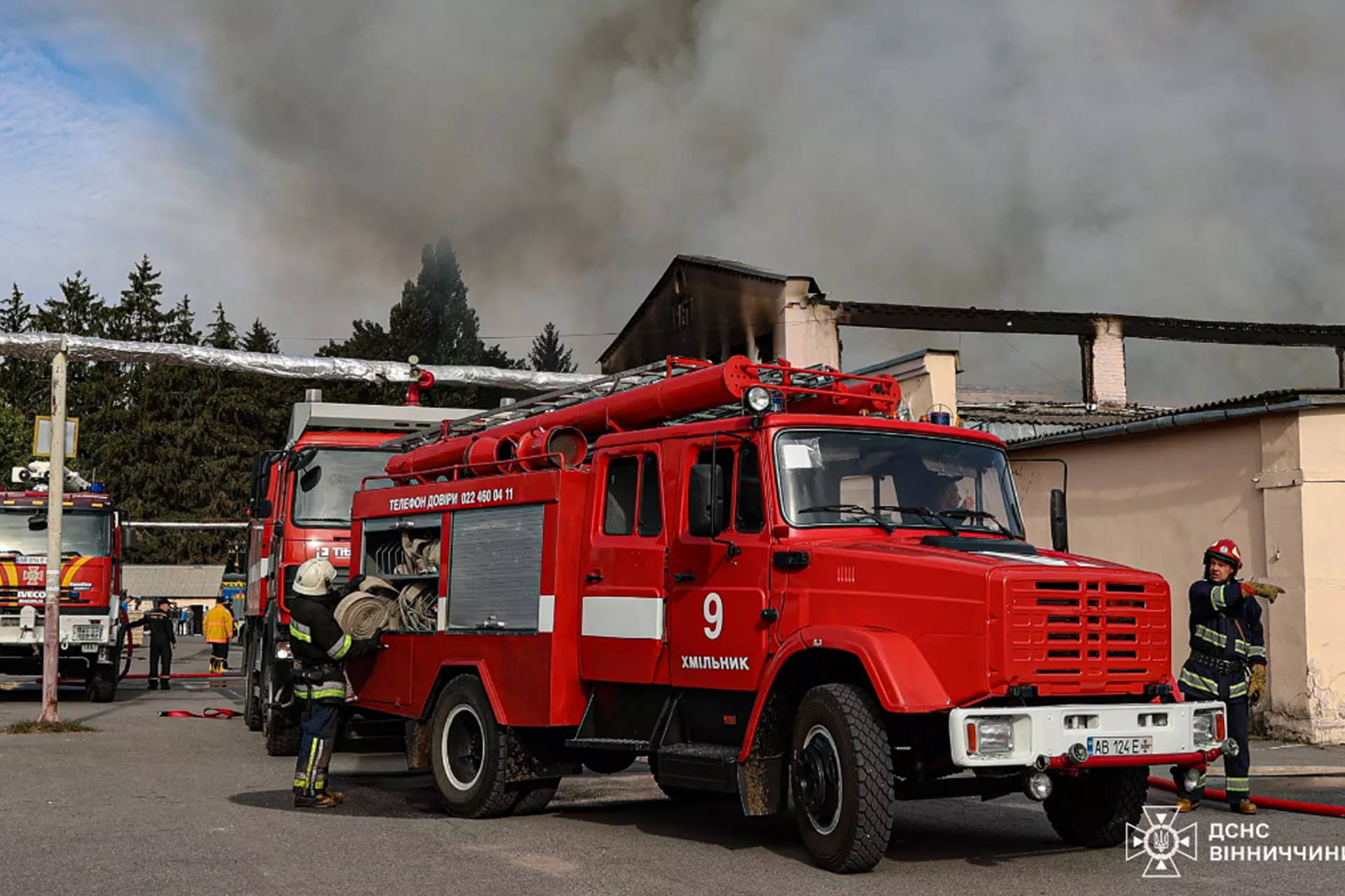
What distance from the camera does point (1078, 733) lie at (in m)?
→ 7.24

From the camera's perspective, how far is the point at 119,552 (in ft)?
72.1

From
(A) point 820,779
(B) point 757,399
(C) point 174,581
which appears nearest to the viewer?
(A) point 820,779

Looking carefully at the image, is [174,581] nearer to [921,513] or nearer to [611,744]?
[611,744]

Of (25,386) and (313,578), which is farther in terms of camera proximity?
(25,386)

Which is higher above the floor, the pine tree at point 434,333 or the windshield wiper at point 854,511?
the pine tree at point 434,333

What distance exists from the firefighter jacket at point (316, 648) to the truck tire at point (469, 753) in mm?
768

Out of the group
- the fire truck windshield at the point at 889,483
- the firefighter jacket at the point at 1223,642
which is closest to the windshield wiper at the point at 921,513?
the fire truck windshield at the point at 889,483

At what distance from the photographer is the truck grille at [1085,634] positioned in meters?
7.29

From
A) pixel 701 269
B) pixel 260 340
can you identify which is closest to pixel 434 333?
pixel 260 340

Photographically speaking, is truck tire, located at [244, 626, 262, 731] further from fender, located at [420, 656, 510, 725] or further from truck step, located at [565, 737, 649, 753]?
truck step, located at [565, 737, 649, 753]

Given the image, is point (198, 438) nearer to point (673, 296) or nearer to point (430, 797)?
point (673, 296)

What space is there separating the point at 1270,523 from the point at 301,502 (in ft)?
33.1

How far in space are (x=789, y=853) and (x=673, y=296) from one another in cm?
2714

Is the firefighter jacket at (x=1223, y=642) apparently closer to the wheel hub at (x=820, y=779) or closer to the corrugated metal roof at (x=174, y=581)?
the wheel hub at (x=820, y=779)
